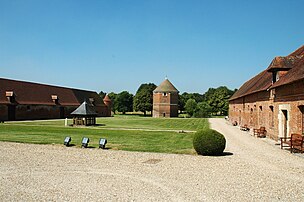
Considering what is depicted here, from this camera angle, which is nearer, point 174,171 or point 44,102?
point 174,171

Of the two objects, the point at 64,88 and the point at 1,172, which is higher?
the point at 64,88

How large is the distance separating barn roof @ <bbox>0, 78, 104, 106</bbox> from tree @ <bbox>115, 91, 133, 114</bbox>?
89.8 feet

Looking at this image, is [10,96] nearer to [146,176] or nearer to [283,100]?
[283,100]

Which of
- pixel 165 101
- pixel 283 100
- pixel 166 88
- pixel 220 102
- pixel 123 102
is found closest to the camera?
pixel 283 100

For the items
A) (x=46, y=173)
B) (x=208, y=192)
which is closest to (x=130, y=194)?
(x=208, y=192)

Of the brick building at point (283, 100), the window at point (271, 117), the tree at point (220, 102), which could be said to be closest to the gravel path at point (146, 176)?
the brick building at point (283, 100)

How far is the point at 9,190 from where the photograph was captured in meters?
7.43

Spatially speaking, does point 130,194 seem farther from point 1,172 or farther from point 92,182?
point 1,172

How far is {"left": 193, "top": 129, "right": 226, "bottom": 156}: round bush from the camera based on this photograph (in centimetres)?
1308

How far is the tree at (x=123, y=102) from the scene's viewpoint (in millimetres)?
87000

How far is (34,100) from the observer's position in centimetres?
4494

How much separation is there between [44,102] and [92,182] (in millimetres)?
41264

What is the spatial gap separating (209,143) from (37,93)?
Answer: 39.9 m

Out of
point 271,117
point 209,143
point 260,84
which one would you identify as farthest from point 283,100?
point 260,84
